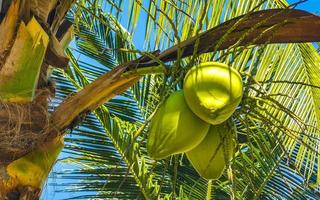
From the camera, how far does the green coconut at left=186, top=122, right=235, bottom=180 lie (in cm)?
138

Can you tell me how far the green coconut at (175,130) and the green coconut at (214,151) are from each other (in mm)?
41

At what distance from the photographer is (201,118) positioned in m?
1.32

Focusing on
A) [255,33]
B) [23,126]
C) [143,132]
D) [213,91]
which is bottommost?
[143,132]

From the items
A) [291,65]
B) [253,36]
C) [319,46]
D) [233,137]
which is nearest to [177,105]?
[233,137]

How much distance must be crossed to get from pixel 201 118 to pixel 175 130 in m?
0.06

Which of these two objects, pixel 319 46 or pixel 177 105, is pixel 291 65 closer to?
pixel 319 46

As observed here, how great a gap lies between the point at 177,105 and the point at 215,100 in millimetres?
99

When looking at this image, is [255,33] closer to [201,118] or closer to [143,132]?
[201,118]

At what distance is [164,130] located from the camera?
133 centimetres

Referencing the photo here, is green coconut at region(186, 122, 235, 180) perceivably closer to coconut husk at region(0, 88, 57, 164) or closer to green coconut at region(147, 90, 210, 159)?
green coconut at region(147, 90, 210, 159)

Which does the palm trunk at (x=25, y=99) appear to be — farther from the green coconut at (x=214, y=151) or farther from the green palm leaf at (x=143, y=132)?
the green palm leaf at (x=143, y=132)

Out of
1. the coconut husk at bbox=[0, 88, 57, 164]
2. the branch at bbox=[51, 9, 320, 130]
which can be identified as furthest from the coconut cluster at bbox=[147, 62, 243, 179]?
the coconut husk at bbox=[0, 88, 57, 164]

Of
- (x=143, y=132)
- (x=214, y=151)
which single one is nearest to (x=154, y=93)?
(x=214, y=151)

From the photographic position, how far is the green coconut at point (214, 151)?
1.38 metres
